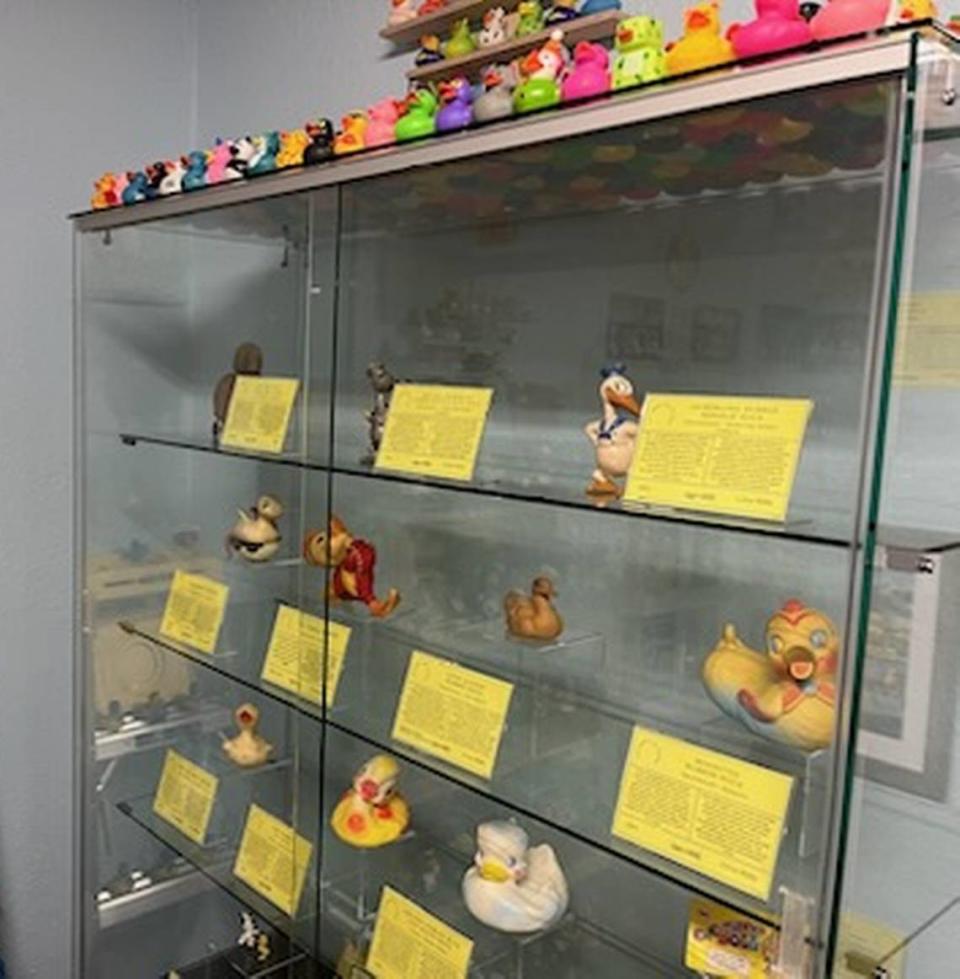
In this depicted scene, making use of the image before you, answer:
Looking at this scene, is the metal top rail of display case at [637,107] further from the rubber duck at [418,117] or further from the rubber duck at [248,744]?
the rubber duck at [248,744]

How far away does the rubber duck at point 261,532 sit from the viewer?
152cm

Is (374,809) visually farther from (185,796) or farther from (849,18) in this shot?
(849,18)

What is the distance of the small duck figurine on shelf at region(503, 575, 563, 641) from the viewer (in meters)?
1.23

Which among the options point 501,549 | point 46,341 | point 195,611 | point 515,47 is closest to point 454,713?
point 501,549

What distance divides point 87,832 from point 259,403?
0.82m

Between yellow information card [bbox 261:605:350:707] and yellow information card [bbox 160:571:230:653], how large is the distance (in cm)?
15

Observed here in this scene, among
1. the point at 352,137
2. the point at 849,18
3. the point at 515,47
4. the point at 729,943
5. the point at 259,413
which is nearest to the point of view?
the point at 849,18

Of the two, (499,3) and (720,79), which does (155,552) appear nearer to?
(499,3)

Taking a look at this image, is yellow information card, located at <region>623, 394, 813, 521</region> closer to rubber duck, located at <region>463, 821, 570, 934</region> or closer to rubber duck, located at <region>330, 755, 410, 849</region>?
rubber duck, located at <region>463, 821, 570, 934</region>

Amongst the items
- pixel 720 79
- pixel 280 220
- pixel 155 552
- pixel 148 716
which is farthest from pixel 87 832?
pixel 720 79

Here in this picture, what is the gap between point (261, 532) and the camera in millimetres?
1530

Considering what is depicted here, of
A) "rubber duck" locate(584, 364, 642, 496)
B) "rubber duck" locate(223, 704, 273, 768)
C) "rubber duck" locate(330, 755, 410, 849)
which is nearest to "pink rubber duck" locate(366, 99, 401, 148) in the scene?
"rubber duck" locate(584, 364, 642, 496)

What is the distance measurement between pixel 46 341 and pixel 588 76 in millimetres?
1267

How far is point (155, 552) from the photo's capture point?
173 centimetres
